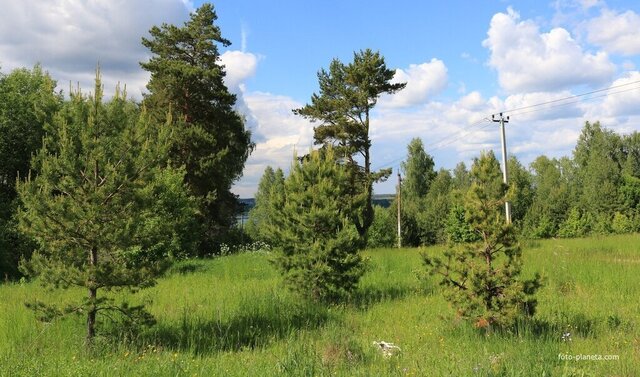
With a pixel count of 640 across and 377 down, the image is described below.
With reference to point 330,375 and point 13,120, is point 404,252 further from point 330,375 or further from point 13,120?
point 13,120

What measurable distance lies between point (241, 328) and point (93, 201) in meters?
3.65

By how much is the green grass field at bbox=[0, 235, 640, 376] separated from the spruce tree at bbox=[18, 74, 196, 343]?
0.97m

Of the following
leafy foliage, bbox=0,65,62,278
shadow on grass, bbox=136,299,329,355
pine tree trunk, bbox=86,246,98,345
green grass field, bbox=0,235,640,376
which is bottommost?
shadow on grass, bbox=136,299,329,355

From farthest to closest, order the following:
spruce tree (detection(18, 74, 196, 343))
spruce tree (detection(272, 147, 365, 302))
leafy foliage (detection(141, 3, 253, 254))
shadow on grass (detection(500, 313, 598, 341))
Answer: leafy foliage (detection(141, 3, 253, 254)) → spruce tree (detection(272, 147, 365, 302)) → shadow on grass (detection(500, 313, 598, 341)) → spruce tree (detection(18, 74, 196, 343))

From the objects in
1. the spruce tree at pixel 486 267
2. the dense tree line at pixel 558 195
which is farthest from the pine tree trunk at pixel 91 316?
the dense tree line at pixel 558 195

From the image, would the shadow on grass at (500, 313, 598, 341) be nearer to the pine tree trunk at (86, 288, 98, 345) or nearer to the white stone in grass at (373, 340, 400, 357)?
the white stone in grass at (373, 340, 400, 357)

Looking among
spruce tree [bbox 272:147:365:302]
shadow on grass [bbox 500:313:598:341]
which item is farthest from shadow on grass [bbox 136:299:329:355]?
shadow on grass [bbox 500:313:598:341]

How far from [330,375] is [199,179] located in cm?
2407

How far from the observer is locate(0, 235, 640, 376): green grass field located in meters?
5.49

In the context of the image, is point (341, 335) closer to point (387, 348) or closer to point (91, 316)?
point (387, 348)

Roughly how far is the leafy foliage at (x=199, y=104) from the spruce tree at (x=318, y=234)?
53.2 ft

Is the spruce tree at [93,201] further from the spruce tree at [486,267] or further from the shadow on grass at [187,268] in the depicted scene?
the shadow on grass at [187,268]

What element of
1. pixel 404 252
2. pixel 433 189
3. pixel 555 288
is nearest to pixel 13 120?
pixel 404 252

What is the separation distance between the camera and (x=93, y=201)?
7090mm
